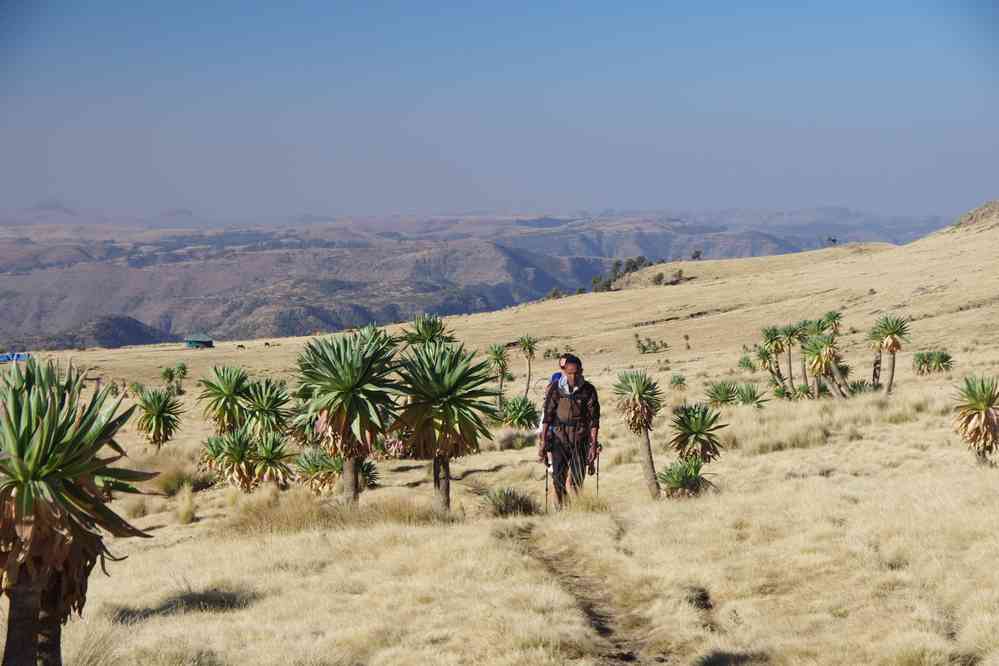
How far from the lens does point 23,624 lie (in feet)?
17.1

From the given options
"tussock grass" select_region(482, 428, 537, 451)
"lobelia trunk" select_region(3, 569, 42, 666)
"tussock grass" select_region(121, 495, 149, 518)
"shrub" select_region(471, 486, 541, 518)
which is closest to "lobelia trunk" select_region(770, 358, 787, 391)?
"tussock grass" select_region(482, 428, 537, 451)

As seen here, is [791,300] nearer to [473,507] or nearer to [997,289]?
[997,289]

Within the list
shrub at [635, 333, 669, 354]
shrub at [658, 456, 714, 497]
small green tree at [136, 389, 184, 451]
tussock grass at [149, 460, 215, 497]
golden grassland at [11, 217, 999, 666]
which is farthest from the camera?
shrub at [635, 333, 669, 354]

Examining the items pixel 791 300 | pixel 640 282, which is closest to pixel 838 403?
pixel 791 300

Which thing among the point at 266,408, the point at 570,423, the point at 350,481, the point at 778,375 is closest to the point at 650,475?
the point at 570,423

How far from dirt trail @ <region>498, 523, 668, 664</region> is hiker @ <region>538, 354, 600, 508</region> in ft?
4.30

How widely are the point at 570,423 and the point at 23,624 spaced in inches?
307

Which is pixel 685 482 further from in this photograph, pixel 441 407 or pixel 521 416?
pixel 521 416

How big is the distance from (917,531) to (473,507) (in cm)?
814

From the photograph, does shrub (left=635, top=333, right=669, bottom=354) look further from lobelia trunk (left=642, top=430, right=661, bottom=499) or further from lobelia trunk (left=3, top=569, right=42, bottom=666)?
lobelia trunk (left=3, top=569, right=42, bottom=666)

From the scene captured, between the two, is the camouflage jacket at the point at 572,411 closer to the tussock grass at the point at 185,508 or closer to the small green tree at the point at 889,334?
the tussock grass at the point at 185,508

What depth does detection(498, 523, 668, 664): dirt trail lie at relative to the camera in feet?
23.2

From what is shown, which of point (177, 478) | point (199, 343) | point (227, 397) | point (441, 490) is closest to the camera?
point (441, 490)

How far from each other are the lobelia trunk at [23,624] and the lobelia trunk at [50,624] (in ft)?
0.60
